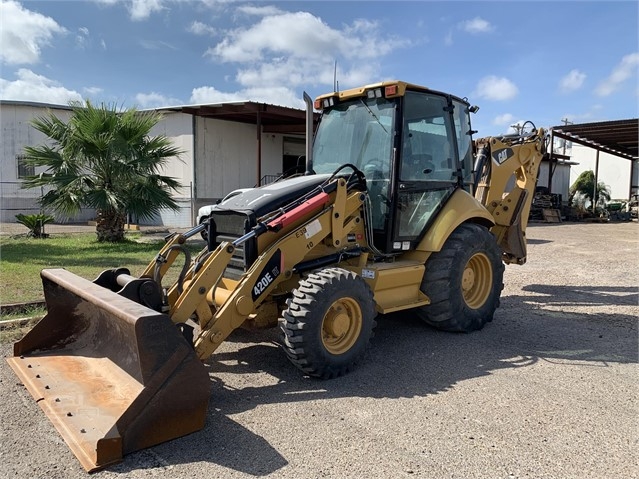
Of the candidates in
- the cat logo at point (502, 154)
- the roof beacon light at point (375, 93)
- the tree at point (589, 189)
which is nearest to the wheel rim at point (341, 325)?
the roof beacon light at point (375, 93)

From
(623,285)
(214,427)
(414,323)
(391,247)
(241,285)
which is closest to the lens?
(214,427)

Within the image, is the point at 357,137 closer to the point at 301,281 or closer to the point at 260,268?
the point at 301,281

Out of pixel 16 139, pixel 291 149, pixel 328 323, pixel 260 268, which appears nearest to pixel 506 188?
pixel 328 323

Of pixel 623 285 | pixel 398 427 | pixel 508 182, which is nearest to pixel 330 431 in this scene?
pixel 398 427

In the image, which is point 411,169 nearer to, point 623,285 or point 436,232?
point 436,232

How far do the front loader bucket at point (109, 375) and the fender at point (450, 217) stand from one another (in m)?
3.06

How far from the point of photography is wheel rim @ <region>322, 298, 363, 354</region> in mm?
4461

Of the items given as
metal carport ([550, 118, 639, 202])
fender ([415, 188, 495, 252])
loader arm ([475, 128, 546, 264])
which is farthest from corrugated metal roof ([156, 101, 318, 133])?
metal carport ([550, 118, 639, 202])

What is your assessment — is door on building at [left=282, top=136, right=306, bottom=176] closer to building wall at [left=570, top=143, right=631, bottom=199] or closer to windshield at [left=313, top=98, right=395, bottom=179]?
windshield at [left=313, top=98, right=395, bottom=179]

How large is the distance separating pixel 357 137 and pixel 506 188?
119 inches

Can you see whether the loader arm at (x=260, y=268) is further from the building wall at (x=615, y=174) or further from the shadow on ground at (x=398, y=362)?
the building wall at (x=615, y=174)

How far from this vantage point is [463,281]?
5996mm

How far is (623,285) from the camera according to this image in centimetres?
894

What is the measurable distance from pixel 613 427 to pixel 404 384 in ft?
5.19
